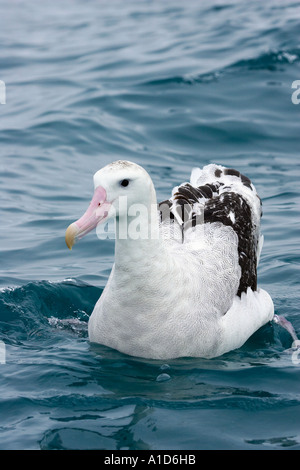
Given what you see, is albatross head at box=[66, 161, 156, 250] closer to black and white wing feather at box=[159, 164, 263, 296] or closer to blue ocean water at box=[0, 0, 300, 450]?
blue ocean water at box=[0, 0, 300, 450]

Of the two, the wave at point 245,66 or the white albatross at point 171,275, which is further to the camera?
the wave at point 245,66

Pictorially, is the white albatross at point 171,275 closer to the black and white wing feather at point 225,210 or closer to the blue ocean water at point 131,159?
the black and white wing feather at point 225,210

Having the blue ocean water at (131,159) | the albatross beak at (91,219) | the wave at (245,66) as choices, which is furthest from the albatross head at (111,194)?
the wave at (245,66)

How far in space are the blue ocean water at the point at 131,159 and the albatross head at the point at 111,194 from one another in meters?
1.37

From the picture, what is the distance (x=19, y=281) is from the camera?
9812 millimetres

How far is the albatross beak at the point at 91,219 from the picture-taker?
6.33 m

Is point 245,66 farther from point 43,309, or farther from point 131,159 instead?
point 43,309

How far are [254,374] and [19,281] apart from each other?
362cm

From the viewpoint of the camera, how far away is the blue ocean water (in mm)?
6414

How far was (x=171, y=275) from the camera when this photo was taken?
7.05 m

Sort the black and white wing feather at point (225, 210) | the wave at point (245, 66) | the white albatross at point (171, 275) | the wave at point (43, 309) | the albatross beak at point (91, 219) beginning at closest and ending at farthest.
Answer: the albatross beak at point (91, 219) < the white albatross at point (171, 275) < the wave at point (43, 309) < the black and white wing feather at point (225, 210) < the wave at point (245, 66)

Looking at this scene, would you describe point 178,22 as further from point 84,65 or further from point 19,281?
point 19,281

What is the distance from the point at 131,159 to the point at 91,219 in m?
7.85

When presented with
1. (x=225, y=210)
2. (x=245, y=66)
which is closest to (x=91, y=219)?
(x=225, y=210)
